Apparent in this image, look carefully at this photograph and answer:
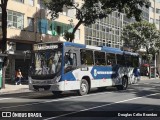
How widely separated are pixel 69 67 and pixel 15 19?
1994cm

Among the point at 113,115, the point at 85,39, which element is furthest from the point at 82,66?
the point at 85,39

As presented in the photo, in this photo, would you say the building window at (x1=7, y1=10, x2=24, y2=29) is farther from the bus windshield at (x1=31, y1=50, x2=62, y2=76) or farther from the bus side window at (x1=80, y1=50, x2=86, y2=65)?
the bus windshield at (x1=31, y1=50, x2=62, y2=76)

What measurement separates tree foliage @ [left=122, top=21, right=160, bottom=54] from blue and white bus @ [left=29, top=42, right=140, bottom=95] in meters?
38.1

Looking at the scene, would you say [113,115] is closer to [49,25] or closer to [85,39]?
[49,25]

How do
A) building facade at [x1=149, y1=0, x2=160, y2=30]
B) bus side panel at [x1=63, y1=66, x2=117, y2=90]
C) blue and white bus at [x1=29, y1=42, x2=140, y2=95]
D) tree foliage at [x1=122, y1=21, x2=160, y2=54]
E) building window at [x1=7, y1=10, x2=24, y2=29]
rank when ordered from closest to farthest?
blue and white bus at [x1=29, y1=42, x2=140, y2=95] → bus side panel at [x1=63, y1=66, x2=117, y2=90] → building window at [x1=7, y1=10, x2=24, y2=29] → tree foliage at [x1=122, y1=21, x2=160, y2=54] → building facade at [x1=149, y1=0, x2=160, y2=30]

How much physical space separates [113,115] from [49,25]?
31.4 metres

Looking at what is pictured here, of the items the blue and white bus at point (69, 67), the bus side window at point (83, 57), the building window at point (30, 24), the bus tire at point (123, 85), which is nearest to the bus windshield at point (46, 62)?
the blue and white bus at point (69, 67)

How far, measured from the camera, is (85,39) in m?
53.1

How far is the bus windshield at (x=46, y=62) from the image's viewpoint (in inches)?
763

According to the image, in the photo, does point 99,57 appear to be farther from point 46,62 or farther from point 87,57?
point 46,62

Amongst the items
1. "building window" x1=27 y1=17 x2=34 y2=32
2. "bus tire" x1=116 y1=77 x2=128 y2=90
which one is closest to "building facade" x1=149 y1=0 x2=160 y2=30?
"building window" x1=27 y1=17 x2=34 y2=32

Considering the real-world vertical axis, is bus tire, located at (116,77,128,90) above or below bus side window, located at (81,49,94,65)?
below

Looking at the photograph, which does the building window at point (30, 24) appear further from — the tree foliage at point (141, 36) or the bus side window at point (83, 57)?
the tree foliage at point (141, 36)

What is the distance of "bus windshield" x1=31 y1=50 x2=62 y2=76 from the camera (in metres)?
19.4
